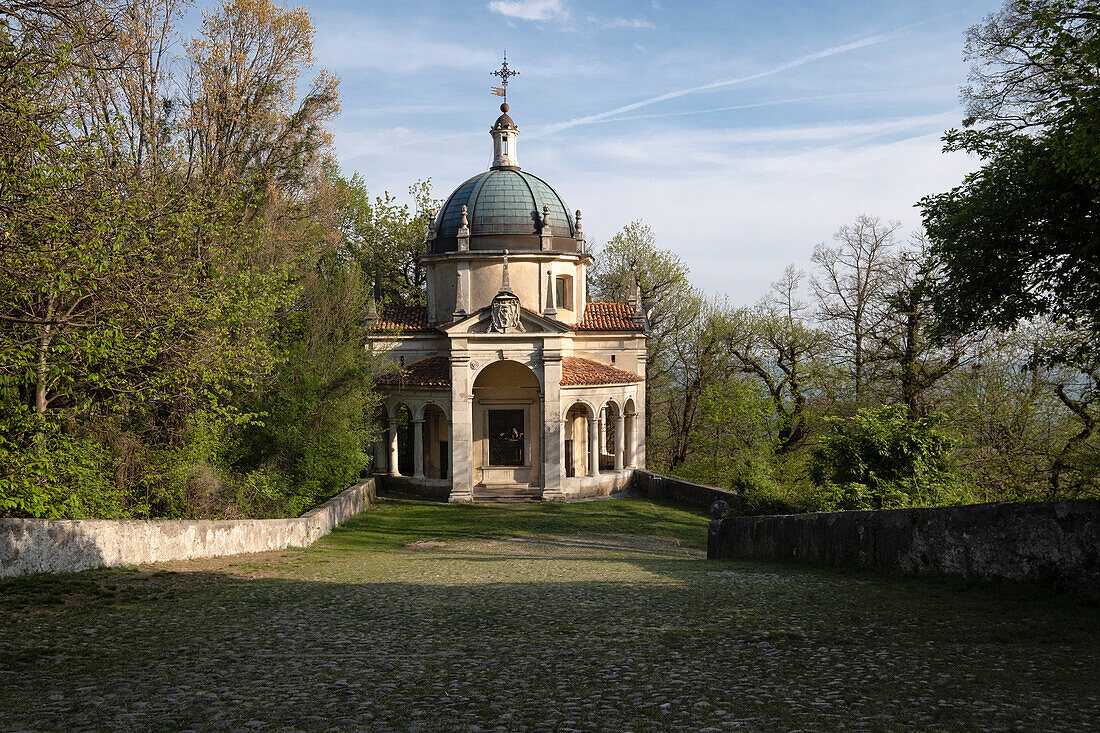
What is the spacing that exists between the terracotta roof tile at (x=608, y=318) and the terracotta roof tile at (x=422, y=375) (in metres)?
6.09

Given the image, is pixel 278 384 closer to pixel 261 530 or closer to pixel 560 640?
pixel 261 530

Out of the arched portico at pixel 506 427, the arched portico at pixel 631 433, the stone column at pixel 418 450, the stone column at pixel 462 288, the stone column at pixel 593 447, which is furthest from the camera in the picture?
the arched portico at pixel 631 433

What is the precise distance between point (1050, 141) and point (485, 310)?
74.9 feet

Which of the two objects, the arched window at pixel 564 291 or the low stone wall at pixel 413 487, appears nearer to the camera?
the low stone wall at pixel 413 487

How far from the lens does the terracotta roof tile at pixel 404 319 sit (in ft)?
111

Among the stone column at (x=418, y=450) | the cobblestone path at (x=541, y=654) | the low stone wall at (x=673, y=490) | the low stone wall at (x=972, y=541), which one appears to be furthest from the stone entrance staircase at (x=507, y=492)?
the cobblestone path at (x=541, y=654)

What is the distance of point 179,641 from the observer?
25.5 feet

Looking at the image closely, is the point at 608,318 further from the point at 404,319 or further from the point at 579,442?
the point at 404,319

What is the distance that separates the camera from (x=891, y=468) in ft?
55.1

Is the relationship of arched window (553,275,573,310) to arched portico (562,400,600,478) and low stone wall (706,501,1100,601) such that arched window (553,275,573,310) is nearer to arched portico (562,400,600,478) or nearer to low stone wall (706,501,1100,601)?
arched portico (562,400,600,478)

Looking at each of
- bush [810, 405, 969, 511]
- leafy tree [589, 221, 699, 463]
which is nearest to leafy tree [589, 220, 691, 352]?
leafy tree [589, 221, 699, 463]

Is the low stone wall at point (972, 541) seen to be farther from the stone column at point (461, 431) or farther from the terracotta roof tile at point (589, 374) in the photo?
the stone column at point (461, 431)

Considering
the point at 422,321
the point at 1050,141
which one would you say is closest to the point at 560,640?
the point at 1050,141

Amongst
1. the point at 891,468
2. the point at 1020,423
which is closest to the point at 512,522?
the point at 891,468
